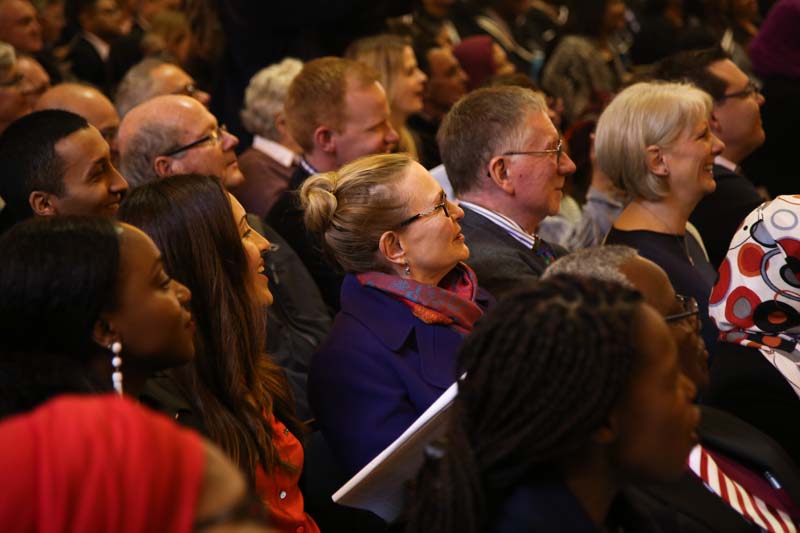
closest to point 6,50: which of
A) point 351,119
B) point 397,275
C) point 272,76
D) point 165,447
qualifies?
point 272,76

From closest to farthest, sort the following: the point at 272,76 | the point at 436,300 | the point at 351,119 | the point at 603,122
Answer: the point at 436,300, the point at 603,122, the point at 351,119, the point at 272,76

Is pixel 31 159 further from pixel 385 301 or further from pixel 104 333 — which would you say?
pixel 104 333

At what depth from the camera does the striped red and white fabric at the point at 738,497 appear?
Answer: 2256 mm

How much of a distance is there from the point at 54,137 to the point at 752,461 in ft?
6.96

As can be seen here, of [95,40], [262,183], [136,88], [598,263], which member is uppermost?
[598,263]

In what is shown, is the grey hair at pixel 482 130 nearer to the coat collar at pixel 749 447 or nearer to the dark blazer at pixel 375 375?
the dark blazer at pixel 375 375

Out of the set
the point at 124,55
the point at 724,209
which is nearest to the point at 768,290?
the point at 724,209

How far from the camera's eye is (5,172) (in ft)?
10.5

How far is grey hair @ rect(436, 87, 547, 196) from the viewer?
11.4 ft

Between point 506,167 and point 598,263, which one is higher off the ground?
point 598,263

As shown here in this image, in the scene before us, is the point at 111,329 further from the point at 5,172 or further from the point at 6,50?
the point at 6,50

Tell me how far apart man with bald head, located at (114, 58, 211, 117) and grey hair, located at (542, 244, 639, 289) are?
270 centimetres

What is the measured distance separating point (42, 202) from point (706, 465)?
198 centimetres

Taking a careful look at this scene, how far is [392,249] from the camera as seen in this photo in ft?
9.56
